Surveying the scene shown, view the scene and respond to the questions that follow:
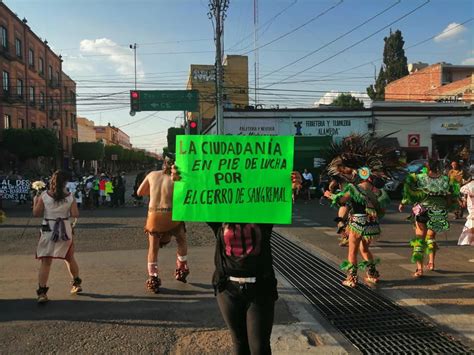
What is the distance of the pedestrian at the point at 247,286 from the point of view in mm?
2939

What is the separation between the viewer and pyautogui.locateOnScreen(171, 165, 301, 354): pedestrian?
2.94 meters

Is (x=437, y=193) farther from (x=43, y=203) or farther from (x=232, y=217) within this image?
(x=43, y=203)

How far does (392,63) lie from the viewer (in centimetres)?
6322

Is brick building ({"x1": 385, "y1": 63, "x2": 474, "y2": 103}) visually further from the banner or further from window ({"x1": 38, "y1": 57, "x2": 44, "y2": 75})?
the banner

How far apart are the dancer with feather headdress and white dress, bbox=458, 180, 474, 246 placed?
1514 mm

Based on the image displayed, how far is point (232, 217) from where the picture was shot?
126 inches

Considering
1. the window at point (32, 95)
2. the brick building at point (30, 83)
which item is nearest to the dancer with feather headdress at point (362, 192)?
the brick building at point (30, 83)

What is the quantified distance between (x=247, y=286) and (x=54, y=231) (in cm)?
346

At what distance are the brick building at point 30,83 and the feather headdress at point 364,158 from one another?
1050 inches

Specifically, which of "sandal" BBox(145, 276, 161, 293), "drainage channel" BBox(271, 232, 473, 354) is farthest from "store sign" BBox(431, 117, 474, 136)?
"sandal" BBox(145, 276, 161, 293)

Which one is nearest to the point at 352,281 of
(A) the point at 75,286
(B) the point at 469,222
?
(B) the point at 469,222

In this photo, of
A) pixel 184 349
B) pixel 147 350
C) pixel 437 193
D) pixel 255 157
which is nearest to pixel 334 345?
pixel 184 349

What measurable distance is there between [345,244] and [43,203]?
19.7 feet

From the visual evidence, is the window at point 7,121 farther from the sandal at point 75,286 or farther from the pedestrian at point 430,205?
the pedestrian at point 430,205
